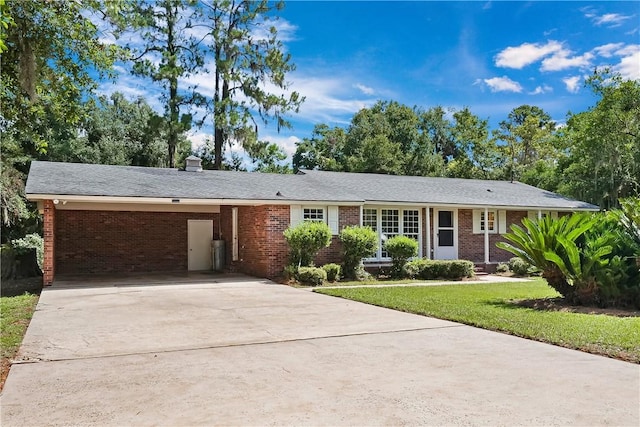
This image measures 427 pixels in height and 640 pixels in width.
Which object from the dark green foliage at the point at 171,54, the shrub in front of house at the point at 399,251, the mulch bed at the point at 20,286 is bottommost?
the mulch bed at the point at 20,286

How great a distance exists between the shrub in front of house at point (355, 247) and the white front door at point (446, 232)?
4.22 m

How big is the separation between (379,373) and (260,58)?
85.7ft

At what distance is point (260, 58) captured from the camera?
28953 millimetres

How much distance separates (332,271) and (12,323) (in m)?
8.66

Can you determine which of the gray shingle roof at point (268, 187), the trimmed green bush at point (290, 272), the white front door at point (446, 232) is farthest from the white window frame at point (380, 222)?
the trimmed green bush at point (290, 272)

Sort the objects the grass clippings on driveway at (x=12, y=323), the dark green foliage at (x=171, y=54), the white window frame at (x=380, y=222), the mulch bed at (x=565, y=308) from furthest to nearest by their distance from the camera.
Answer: the dark green foliage at (x=171, y=54) < the white window frame at (x=380, y=222) < the mulch bed at (x=565, y=308) < the grass clippings on driveway at (x=12, y=323)

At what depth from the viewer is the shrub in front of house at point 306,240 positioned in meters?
14.6

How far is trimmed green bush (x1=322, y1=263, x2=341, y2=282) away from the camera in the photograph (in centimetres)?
1509

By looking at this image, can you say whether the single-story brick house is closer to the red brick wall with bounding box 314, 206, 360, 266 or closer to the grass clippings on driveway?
the red brick wall with bounding box 314, 206, 360, 266

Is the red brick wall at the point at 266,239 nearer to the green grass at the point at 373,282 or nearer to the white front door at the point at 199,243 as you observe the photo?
the green grass at the point at 373,282

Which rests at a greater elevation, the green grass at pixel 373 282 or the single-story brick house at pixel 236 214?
the single-story brick house at pixel 236 214

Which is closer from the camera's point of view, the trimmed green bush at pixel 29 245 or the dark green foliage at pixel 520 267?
the trimmed green bush at pixel 29 245

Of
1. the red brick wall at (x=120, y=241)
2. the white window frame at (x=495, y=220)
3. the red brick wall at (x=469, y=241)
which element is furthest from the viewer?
the white window frame at (x=495, y=220)

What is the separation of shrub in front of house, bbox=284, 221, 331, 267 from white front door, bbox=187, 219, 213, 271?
5429 mm
